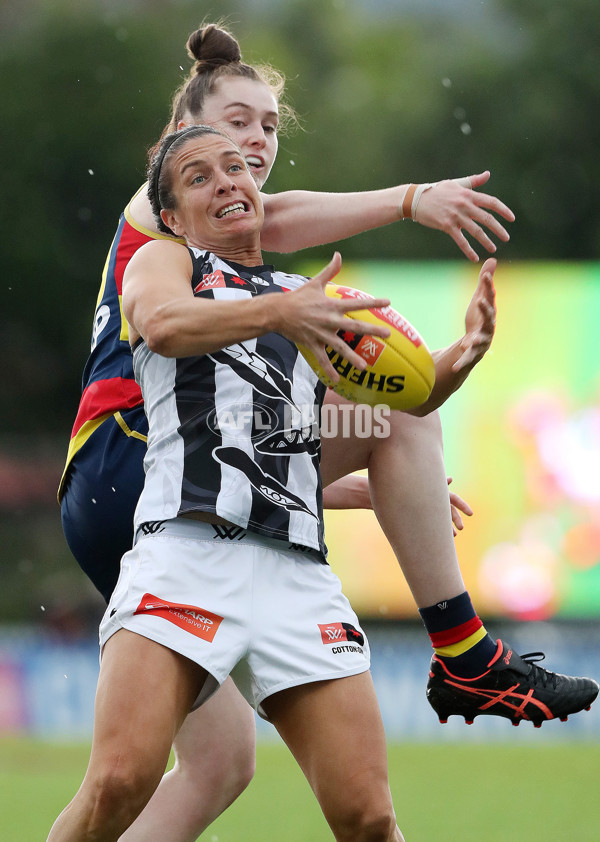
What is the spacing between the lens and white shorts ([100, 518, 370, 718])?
3150 millimetres

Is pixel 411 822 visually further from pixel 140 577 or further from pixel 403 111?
pixel 403 111

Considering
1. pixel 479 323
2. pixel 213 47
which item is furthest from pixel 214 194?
pixel 213 47

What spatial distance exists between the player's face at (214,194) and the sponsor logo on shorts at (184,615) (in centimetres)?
99

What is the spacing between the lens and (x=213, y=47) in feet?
14.2

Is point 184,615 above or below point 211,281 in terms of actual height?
below

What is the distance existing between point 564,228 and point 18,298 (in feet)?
36.6

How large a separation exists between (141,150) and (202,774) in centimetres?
2297

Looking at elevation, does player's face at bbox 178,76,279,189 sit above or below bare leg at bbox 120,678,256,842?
above

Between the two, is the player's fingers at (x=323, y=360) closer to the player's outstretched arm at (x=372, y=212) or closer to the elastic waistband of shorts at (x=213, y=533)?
the elastic waistband of shorts at (x=213, y=533)

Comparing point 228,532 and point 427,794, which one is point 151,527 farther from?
point 427,794

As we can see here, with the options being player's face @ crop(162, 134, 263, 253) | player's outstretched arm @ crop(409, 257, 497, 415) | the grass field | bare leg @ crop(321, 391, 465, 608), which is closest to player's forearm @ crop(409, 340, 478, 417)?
player's outstretched arm @ crop(409, 257, 497, 415)

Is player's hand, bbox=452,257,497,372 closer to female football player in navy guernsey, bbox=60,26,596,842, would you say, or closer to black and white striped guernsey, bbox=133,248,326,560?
female football player in navy guernsey, bbox=60,26,596,842

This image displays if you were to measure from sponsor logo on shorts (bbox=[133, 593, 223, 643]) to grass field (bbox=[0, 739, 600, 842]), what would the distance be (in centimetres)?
369

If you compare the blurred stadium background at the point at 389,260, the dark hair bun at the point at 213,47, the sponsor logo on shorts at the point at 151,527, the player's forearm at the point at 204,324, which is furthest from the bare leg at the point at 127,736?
the blurred stadium background at the point at 389,260
